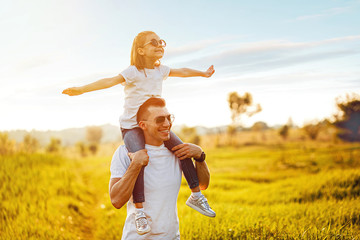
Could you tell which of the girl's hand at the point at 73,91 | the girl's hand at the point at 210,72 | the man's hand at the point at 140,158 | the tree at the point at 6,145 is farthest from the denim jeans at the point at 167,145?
the tree at the point at 6,145

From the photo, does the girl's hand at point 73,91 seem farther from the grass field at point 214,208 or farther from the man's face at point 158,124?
the grass field at point 214,208

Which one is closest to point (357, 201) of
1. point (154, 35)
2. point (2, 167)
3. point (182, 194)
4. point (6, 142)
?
point (182, 194)

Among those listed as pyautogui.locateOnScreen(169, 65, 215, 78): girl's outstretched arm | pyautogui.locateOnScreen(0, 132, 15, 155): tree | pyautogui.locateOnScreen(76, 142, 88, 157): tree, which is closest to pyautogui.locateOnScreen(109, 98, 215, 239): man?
pyautogui.locateOnScreen(169, 65, 215, 78): girl's outstretched arm

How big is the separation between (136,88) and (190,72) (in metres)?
0.91

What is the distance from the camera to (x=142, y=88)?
3.98 metres

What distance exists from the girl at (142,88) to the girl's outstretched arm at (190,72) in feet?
0.28

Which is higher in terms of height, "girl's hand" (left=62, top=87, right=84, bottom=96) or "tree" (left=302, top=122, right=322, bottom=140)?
"girl's hand" (left=62, top=87, right=84, bottom=96)

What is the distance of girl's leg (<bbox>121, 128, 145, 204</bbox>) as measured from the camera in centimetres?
331

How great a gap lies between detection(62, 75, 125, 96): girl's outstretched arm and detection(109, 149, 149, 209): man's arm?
1006 mm

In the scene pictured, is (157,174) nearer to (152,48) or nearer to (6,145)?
(152,48)

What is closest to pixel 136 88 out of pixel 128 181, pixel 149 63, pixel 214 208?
pixel 149 63

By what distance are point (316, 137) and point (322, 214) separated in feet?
117

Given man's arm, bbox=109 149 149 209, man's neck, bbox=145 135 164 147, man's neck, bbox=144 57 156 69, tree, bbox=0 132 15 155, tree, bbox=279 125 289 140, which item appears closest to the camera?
man's arm, bbox=109 149 149 209

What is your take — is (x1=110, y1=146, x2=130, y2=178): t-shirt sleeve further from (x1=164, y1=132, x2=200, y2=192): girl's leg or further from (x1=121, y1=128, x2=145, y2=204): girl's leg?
(x1=164, y1=132, x2=200, y2=192): girl's leg
